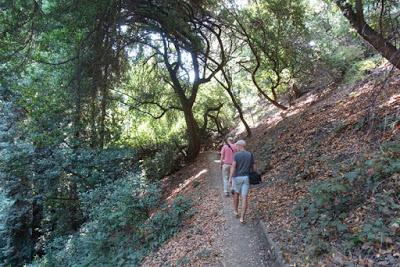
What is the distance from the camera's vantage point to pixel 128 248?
32.0 feet

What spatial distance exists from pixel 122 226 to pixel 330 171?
6.22 m

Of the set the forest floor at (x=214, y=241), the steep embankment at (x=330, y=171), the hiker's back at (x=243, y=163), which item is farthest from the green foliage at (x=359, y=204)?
the hiker's back at (x=243, y=163)

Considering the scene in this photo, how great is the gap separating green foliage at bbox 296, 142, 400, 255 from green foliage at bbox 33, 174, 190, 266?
4.15m

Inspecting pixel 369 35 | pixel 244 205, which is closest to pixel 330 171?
pixel 244 205

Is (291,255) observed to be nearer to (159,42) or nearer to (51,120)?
(51,120)

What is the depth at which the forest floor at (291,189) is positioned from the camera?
240 inches

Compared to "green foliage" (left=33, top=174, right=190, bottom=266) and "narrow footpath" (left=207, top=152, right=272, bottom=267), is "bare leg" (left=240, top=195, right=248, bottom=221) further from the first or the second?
"green foliage" (left=33, top=174, right=190, bottom=266)

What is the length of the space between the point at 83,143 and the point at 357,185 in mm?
10388

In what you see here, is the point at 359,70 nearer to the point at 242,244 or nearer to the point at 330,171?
the point at 330,171

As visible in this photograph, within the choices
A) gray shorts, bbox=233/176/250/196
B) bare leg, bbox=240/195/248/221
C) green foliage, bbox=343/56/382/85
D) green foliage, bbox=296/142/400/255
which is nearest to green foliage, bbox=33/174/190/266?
bare leg, bbox=240/195/248/221

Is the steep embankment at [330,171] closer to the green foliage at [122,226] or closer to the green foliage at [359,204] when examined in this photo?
the green foliage at [359,204]

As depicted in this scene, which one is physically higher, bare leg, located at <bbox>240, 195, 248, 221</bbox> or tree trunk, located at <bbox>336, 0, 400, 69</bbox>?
tree trunk, located at <bbox>336, 0, 400, 69</bbox>

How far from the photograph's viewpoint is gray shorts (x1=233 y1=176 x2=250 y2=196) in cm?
Result: 774

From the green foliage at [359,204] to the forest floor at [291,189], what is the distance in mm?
200
